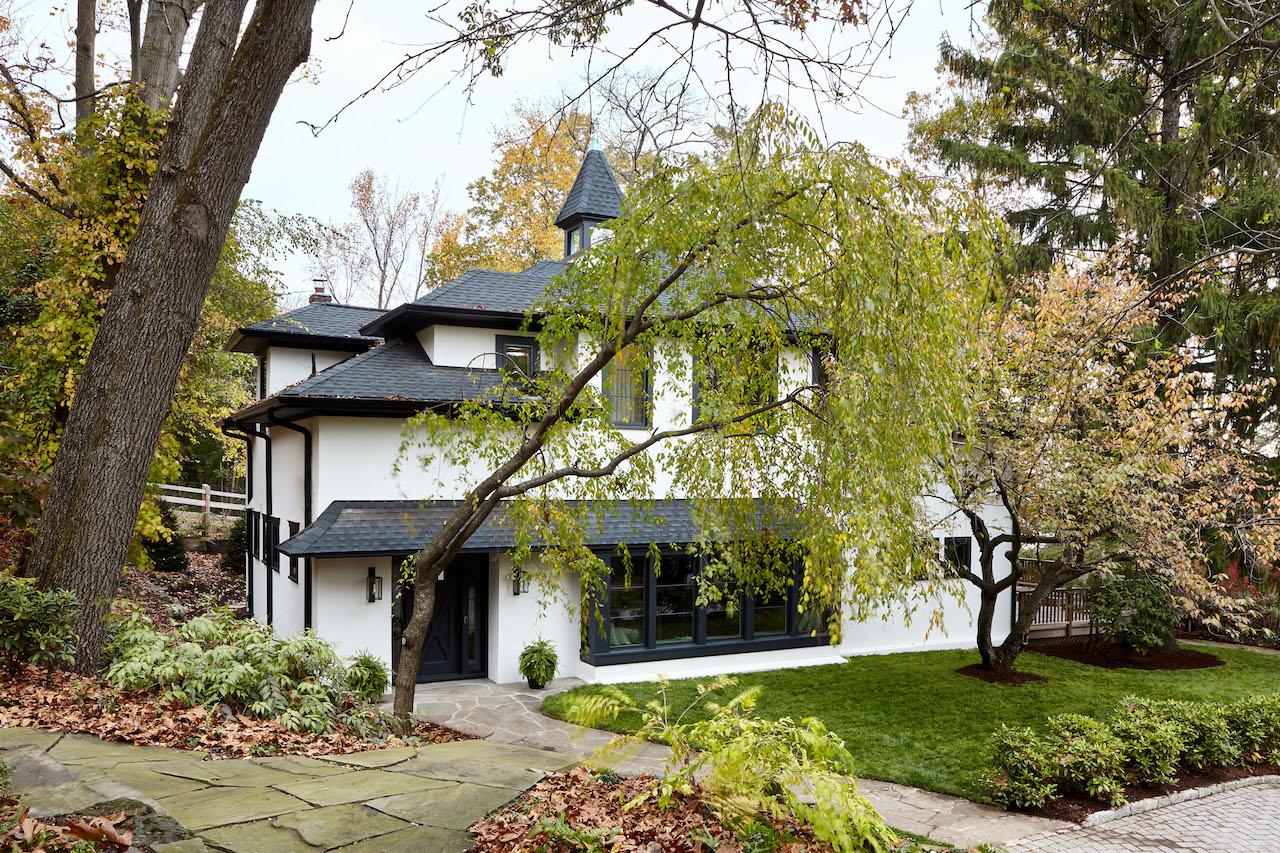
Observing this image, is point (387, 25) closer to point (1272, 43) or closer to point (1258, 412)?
point (1272, 43)

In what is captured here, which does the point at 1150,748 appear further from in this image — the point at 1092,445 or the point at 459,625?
the point at 459,625

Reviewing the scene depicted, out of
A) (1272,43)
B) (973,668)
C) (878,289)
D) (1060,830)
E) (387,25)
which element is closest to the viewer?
(1272,43)

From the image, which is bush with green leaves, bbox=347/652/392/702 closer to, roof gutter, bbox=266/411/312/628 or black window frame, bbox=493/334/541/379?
roof gutter, bbox=266/411/312/628

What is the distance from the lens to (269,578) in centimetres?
1456

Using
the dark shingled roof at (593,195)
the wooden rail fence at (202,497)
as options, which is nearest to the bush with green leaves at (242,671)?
the dark shingled roof at (593,195)

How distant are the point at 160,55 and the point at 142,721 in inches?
402

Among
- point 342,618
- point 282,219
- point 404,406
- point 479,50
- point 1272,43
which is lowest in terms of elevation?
point 342,618

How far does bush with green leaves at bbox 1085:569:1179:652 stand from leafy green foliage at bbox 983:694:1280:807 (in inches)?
233

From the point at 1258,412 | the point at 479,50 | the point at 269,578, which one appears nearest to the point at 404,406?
the point at 269,578

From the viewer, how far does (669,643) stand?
13734 mm

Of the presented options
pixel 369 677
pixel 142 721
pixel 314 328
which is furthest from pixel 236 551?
pixel 142 721

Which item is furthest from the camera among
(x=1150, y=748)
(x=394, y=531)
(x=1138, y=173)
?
(x=1138, y=173)

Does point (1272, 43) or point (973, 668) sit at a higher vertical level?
point (1272, 43)

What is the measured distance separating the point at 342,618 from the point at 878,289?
951 centimetres
